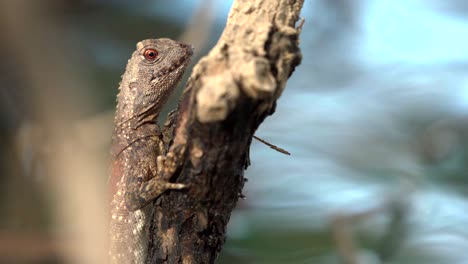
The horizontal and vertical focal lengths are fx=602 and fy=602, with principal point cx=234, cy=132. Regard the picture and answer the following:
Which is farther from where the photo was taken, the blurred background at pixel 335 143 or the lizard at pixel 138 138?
the blurred background at pixel 335 143

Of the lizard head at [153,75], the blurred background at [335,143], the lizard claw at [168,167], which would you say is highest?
the lizard head at [153,75]

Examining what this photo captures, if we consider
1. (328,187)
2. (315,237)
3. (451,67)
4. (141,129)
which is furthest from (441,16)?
(141,129)

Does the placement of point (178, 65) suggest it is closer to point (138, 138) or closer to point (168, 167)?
point (138, 138)

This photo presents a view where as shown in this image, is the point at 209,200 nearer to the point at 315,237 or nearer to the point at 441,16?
the point at 315,237

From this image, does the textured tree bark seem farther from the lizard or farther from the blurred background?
the blurred background

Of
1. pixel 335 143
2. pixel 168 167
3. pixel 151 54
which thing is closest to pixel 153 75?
pixel 151 54

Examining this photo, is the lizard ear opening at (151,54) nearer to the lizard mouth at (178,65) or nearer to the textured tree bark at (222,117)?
the lizard mouth at (178,65)

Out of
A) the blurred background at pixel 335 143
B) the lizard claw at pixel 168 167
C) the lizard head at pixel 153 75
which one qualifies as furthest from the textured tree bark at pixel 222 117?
the blurred background at pixel 335 143

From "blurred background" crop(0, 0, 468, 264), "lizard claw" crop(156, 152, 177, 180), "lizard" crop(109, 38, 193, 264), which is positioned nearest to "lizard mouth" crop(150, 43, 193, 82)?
"lizard" crop(109, 38, 193, 264)
